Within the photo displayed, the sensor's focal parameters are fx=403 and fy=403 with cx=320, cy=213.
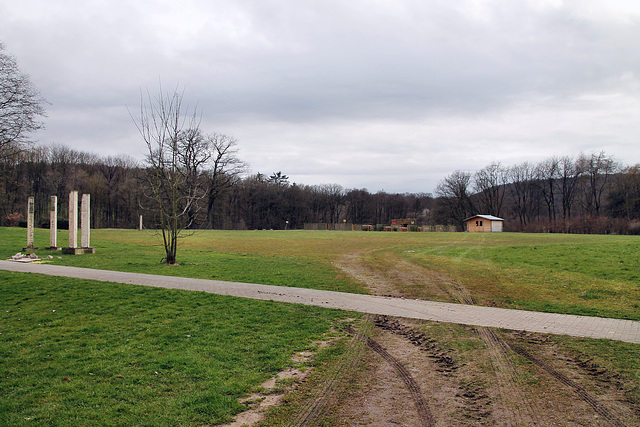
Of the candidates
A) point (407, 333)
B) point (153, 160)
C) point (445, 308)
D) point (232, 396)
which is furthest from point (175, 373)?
point (153, 160)

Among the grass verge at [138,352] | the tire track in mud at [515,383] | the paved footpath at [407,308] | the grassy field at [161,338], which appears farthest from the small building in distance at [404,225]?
the grass verge at [138,352]

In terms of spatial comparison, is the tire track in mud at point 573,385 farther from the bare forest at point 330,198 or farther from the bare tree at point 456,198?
the bare tree at point 456,198

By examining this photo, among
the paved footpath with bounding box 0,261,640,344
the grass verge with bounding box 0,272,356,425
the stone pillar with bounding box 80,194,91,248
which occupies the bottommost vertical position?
the paved footpath with bounding box 0,261,640,344

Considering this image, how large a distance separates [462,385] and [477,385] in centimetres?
17

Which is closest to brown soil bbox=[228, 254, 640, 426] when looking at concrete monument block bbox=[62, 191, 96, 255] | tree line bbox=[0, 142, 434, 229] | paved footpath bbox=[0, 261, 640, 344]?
paved footpath bbox=[0, 261, 640, 344]

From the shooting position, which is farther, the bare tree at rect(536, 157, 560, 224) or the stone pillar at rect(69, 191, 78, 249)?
the bare tree at rect(536, 157, 560, 224)

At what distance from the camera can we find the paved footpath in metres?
7.25

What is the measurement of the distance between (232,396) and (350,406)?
1257 mm

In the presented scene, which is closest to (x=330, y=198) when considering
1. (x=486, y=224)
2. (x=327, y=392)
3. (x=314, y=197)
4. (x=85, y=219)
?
(x=314, y=197)

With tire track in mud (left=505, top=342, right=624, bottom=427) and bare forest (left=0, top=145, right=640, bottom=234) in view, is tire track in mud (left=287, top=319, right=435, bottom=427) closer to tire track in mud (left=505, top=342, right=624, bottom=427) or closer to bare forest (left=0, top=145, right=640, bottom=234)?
tire track in mud (left=505, top=342, right=624, bottom=427)

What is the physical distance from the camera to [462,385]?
4.73 metres

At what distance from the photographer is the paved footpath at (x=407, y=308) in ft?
23.8

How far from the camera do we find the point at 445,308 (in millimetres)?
9070

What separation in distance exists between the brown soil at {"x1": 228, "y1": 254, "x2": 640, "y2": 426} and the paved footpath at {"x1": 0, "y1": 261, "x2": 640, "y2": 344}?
0.85 meters
